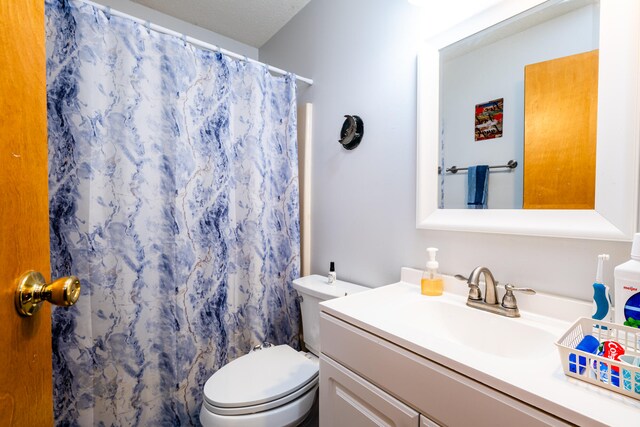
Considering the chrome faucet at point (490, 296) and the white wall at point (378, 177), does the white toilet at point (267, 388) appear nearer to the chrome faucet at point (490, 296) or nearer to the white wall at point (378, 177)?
the white wall at point (378, 177)

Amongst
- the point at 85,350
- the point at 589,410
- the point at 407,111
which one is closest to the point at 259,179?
the point at 407,111

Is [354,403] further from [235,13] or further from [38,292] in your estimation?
[235,13]

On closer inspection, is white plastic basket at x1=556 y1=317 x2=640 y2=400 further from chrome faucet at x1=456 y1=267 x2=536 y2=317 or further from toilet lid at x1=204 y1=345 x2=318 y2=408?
toilet lid at x1=204 y1=345 x2=318 y2=408

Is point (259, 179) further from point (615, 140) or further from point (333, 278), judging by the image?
point (615, 140)

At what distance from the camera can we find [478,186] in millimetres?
1033

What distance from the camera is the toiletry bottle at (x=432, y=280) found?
1.04 meters

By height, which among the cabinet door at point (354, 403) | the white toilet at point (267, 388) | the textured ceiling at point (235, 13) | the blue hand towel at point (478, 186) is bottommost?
the white toilet at point (267, 388)

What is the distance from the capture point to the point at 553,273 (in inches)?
33.9

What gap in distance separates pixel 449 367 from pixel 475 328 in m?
0.35

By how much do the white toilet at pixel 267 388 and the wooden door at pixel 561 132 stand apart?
2.76 ft

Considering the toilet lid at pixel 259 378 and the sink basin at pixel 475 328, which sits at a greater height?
the sink basin at pixel 475 328

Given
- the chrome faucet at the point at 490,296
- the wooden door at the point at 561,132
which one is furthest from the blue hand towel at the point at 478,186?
the chrome faucet at the point at 490,296

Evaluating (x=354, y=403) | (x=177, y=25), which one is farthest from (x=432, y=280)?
(x=177, y=25)

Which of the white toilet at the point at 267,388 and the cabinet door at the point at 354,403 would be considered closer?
the cabinet door at the point at 354,403
